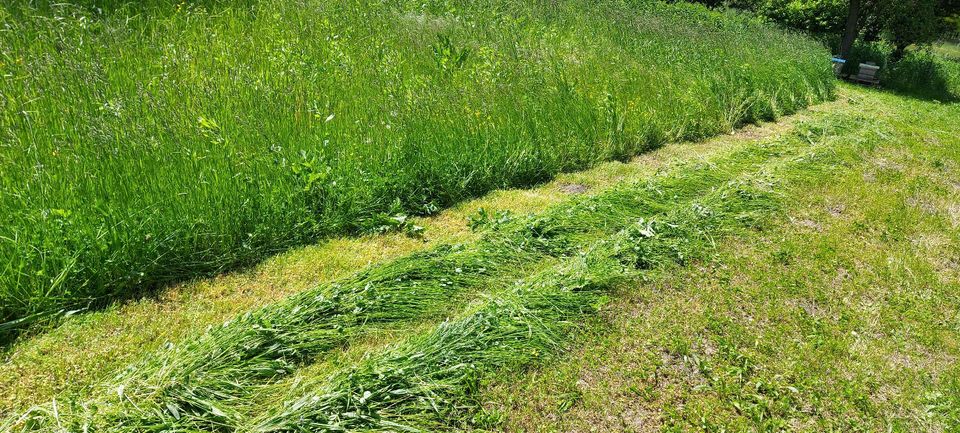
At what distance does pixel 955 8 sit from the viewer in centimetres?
2216

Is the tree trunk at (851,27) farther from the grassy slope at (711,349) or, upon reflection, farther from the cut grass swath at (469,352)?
the cut grass swath at (469,352)

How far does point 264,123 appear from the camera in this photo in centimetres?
451

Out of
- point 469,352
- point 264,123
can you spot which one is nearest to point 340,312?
point 469,352

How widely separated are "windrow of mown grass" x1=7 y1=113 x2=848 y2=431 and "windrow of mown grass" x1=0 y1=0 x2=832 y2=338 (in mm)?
850

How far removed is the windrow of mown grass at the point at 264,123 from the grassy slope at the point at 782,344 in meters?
2.06

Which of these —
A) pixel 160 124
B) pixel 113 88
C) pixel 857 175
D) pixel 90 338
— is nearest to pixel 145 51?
pixel 113 88

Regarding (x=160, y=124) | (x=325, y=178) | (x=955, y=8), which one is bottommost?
(x=325, y=178)

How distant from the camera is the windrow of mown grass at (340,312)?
2.36 meters

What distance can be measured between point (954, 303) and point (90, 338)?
18.0 ft

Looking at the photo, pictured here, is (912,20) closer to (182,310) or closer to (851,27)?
(851,27)

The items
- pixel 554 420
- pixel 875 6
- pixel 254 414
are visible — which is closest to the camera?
pixel 254 414

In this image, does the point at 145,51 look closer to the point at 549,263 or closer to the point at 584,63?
the point at 549,263

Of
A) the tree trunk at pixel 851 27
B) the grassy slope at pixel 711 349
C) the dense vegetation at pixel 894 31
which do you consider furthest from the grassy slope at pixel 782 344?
the tree trunk at pixel 851 27

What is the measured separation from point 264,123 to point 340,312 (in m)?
2.05
